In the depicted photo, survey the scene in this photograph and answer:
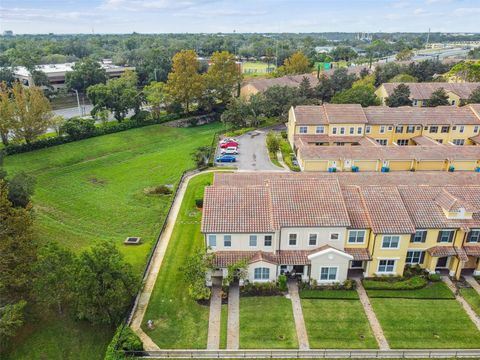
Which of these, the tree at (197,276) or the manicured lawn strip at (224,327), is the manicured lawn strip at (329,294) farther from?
the tree at (197,276)

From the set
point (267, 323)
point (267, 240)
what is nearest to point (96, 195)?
point (267, 240)

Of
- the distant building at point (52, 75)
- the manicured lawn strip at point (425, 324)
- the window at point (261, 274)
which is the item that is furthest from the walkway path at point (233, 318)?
the distant building at point (52, 75)

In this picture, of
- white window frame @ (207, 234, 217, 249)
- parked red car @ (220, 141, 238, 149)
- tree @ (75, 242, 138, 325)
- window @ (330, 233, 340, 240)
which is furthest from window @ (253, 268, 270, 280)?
parked red car @ (220, 141, 238, 149)

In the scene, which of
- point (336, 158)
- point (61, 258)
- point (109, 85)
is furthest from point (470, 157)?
point (109, 85)

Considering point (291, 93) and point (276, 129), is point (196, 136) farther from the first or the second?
point (291, 93)

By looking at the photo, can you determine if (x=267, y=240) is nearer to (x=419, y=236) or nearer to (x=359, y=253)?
(x=359, y=253)

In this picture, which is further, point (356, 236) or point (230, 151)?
point (230, 151)
